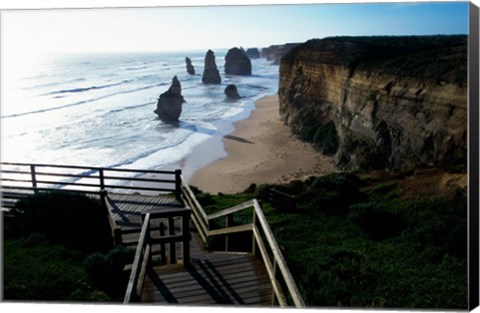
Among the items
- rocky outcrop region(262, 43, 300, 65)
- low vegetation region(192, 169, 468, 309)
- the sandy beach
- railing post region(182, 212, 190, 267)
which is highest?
rocky outcrop region(262, 43, 300, 65)

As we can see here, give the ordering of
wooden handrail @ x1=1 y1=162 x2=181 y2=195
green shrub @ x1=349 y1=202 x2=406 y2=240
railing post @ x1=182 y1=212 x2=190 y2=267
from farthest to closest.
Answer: wooden handrail @ x1=1 y1=162 x2=181 y2=195 → green shrub @ x1=349 y1=202 x2=406 y2=240 → railing post @ x1=182 y1=212 x2=190 y2=267

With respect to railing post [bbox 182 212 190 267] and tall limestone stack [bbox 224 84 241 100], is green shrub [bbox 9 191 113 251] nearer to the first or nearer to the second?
railing post [bbox 182 212 190 267]

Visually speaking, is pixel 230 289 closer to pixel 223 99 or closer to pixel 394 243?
pixel 394 243

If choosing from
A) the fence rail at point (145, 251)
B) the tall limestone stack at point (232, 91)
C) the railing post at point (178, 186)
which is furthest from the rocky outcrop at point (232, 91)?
the fence rail at point (145, 251)

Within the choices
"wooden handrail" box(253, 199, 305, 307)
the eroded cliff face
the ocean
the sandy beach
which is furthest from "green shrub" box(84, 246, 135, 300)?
the sandy beach

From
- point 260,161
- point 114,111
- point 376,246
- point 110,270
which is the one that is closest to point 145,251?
point 110,270

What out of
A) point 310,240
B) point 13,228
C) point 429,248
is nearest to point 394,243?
point 429,248
